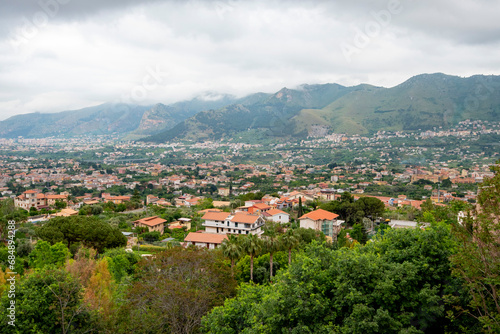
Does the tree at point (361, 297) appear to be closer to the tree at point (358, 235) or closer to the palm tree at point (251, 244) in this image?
the palm tree at point (251, 244)


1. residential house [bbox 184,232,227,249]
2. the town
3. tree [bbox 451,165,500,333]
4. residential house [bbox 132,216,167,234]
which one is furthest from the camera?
residential house [bbox 132,216,167,234]

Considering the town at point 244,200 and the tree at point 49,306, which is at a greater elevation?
the tree at point 49,306

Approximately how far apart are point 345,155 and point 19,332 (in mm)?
111795

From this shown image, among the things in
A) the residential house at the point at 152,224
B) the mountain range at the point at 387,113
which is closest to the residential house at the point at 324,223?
the residential house at the point at 152,224

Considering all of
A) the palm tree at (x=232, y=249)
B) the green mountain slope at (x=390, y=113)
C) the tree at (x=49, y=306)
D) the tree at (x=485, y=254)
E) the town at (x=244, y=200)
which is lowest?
the town at (x=244, y=200)

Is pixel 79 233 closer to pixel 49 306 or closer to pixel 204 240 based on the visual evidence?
pixel 204 240

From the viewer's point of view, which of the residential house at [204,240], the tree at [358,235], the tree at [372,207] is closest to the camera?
the residential house at [204,240]

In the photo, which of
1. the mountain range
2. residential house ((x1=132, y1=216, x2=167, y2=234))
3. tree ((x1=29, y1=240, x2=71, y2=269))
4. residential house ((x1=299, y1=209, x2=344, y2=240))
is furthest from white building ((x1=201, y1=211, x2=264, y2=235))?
the mountain range

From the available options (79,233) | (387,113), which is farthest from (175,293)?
(387,113)

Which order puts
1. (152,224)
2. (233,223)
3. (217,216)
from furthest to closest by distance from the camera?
1. (152,224)
2. (217,216)
3. (233,223)

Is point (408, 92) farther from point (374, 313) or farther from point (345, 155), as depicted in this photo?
point (374, 313)

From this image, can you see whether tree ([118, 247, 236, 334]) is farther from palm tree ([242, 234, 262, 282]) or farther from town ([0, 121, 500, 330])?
palm tree ([242, 234, 262, 282])

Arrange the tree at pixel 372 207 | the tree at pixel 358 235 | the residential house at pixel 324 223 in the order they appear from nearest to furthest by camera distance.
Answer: the tree at pixel 358 235
the residential house at pixel 324 223
the tree at pixel 372 207

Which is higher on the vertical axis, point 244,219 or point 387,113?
point 387,113
